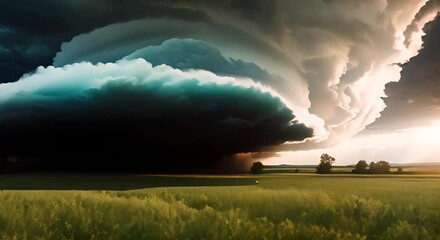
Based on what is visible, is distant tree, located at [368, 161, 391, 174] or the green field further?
distant tree, located at [368, 161, 391, 174]

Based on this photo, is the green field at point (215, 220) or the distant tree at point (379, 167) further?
the distant tree at point (379, 167)

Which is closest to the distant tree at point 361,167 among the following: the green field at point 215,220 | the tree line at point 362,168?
the tree line at point 362,168

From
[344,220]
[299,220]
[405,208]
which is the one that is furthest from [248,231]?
[405,208]

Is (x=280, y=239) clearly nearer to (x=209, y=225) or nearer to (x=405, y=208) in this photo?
(x=209, y=225)

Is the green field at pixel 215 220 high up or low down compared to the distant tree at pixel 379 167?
down

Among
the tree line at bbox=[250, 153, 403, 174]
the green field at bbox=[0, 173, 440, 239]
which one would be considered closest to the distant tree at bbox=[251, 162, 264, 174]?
the tree line at bbox=[250, 153, 403, 174]

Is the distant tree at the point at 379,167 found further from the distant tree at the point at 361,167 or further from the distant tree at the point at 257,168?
the distant tree at the point at 257,168

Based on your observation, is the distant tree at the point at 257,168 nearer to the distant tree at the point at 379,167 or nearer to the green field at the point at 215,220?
the distant tree at the point at 379,167

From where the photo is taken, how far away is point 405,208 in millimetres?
25141

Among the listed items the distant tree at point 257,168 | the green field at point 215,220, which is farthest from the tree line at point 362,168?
the green field at point 215,220

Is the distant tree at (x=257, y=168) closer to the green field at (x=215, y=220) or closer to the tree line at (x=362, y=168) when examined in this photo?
the tree line at (x=362, y=168)

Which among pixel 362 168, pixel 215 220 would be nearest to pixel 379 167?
pixel 362 168

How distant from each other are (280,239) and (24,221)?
9652mm

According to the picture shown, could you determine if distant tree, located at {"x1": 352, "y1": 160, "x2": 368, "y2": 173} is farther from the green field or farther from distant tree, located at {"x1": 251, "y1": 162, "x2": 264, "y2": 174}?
the green field
